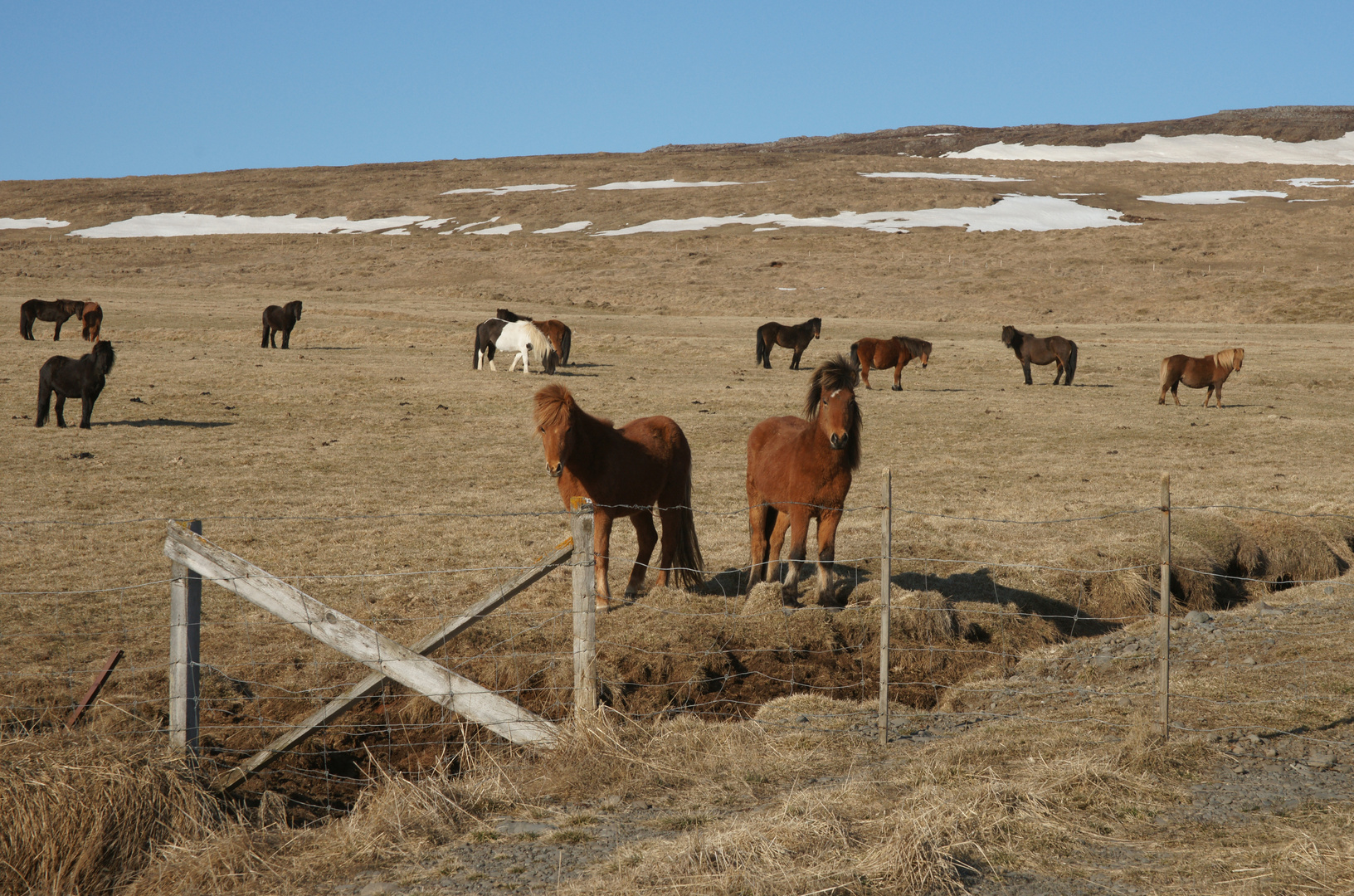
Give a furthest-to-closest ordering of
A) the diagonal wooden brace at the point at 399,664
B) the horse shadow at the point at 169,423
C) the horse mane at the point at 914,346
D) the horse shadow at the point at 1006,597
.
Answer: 1. the horse mane at the point at 914,346
2. the horse shadow at the point at 169,423
3. the horse shadow at the point at 1006,597
4. the diagonal wooden brace at the point at 399,664

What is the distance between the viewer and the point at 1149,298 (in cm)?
4378

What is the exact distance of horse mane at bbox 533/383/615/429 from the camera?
7.79m

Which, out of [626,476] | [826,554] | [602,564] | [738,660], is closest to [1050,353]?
[826,554]

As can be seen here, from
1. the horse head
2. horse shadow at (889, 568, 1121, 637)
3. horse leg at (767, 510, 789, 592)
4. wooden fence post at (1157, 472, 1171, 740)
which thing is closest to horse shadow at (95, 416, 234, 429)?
the horse head

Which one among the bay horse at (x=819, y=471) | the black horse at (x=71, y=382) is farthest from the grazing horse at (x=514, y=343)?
the bay horse at (x=819, y=471)

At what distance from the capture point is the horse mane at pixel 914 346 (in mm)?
23750

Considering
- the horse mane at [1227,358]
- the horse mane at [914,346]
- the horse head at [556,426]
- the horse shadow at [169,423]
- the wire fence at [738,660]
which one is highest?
the horse mane at [914,346]

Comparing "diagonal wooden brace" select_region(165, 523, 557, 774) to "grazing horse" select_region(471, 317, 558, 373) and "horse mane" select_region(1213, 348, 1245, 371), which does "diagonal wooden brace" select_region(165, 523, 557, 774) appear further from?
"horse mane" select_region(1213, 348, 1245, 371)

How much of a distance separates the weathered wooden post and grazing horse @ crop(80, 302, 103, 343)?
1039 inches

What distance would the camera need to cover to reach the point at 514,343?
24.8m

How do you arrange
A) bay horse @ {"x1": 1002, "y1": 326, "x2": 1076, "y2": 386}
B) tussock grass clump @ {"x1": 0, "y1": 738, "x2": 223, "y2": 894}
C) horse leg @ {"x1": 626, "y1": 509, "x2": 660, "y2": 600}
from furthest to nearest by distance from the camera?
bay horse @ {"x1": 1002, "y1": 326, "x2": 1076, "y2": 386}
horse leg @ {"x1": 626, "y1": 509, "x2": 660, "y2": 600}
tussock grass clump @ {"x1": 0, "y1": 738, "x2": 223, "y2": 894}

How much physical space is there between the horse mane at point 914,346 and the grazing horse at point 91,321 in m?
21.0

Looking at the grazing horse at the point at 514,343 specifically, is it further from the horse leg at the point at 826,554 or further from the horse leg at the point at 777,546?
the horse leg at the point at 826,554

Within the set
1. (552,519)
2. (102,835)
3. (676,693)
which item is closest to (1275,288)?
(552,519)
